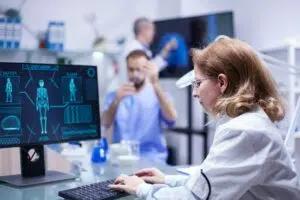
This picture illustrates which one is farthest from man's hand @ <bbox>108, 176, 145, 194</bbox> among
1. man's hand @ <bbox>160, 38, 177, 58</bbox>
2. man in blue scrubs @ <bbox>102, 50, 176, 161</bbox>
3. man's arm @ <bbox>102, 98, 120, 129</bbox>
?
man's hand @ <bbox>160, 38, 177, 58</bbox>

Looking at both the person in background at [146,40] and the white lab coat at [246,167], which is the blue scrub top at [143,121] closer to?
the person in background at [146,40]

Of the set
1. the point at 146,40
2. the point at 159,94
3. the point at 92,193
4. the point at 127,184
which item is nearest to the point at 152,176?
the point at 127,184

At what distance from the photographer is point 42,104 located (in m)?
1.48

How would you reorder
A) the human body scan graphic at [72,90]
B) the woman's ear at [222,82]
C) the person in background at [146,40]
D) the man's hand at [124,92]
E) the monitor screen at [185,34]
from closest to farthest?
the woman's ear at [222,82], the human body scan graphic at [72,90], the man's hand at [124,92], the monitor screen at [185,34], the person in background at [146,40]

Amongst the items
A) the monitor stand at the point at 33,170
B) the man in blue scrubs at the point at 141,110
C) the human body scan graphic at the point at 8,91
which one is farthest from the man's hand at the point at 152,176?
the man in blue scrubs at the point at 141,110

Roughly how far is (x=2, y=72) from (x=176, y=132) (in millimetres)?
2745

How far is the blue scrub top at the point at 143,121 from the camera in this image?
2676 millimetres

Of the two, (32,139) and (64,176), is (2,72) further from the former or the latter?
(64,176)

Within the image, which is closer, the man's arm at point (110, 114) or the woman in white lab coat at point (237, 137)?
the woman in white lab coat at point (237, 137)

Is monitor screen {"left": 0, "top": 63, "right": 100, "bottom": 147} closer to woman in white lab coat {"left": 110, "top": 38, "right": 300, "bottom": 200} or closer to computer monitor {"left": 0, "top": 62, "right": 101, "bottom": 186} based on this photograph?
computer monitor {"left": 0, "top": 62, "right": 101, "bottom": 186}

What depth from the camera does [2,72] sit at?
1399 millimetres

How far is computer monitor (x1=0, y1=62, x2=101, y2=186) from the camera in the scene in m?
1.41

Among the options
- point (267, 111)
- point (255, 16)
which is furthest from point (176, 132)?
point (267, 111)

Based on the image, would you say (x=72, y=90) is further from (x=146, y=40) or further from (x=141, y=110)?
(x=146, y=40)
